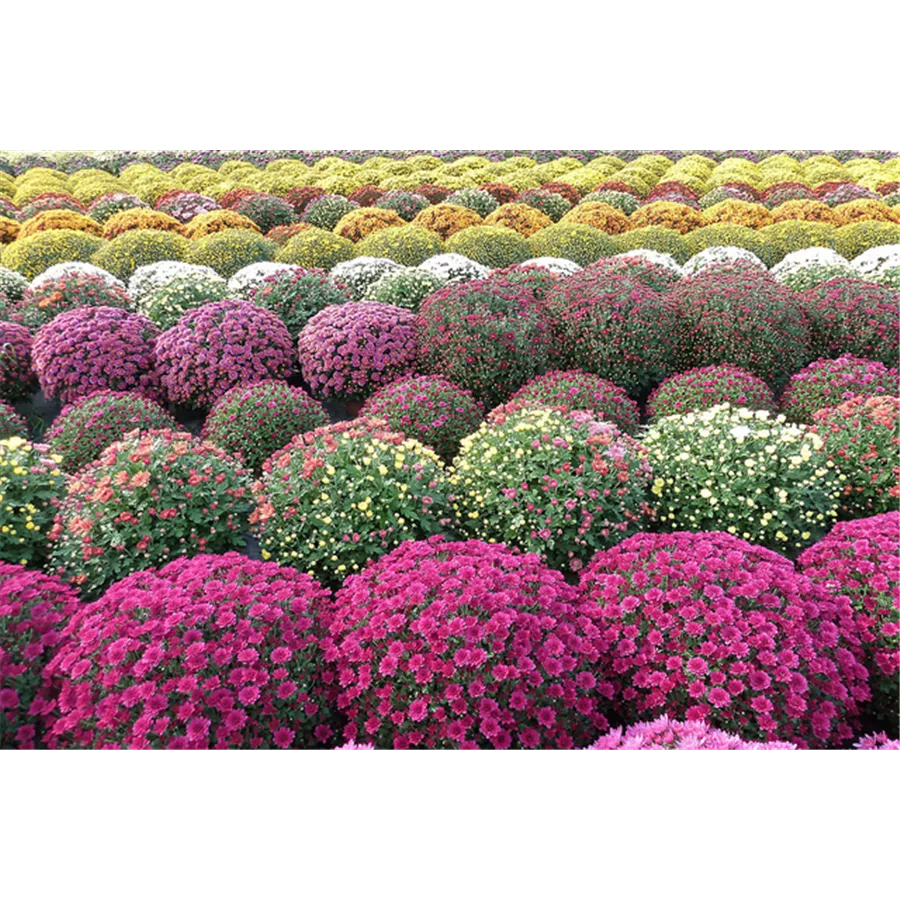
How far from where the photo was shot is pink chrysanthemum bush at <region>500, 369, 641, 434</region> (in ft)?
A: 19.7

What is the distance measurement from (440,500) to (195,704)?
201cm

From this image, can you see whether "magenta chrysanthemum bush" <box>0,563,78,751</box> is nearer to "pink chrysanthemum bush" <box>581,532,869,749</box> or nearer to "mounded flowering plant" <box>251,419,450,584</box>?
"mounded flowering plant" <box>251,419,450,584</box>

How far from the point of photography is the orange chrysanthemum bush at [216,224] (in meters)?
12.0

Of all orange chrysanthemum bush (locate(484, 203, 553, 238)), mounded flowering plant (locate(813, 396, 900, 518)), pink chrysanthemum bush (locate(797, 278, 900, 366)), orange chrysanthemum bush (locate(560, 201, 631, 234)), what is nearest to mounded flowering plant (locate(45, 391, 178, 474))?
mounded flowering plant (locate(813, 396, 900, 518))

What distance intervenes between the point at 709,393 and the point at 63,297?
6.87 metres

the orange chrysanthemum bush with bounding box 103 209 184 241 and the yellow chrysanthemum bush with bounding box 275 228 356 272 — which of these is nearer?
the yellow chrysanthemum bush with bounding box 275 228 356 272

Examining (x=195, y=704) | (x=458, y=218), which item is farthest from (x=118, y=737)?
(x=458, y=218)

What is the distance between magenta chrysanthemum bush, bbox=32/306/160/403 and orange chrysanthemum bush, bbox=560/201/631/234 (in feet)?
25.2

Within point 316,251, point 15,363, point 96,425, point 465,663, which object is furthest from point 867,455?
point 316,251

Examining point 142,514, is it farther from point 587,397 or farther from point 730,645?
point 587,397

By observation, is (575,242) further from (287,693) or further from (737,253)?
(287,693)

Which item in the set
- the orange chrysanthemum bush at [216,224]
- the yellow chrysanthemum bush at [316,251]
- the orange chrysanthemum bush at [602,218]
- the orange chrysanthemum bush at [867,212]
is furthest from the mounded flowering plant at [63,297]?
the orange chrysanthemum bush at [867,212]

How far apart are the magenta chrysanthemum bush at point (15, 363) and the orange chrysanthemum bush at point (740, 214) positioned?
1103 cm

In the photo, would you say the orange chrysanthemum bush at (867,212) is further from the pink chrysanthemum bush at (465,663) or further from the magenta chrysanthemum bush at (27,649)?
the magenta chrysanthemum bush at (27,649)
